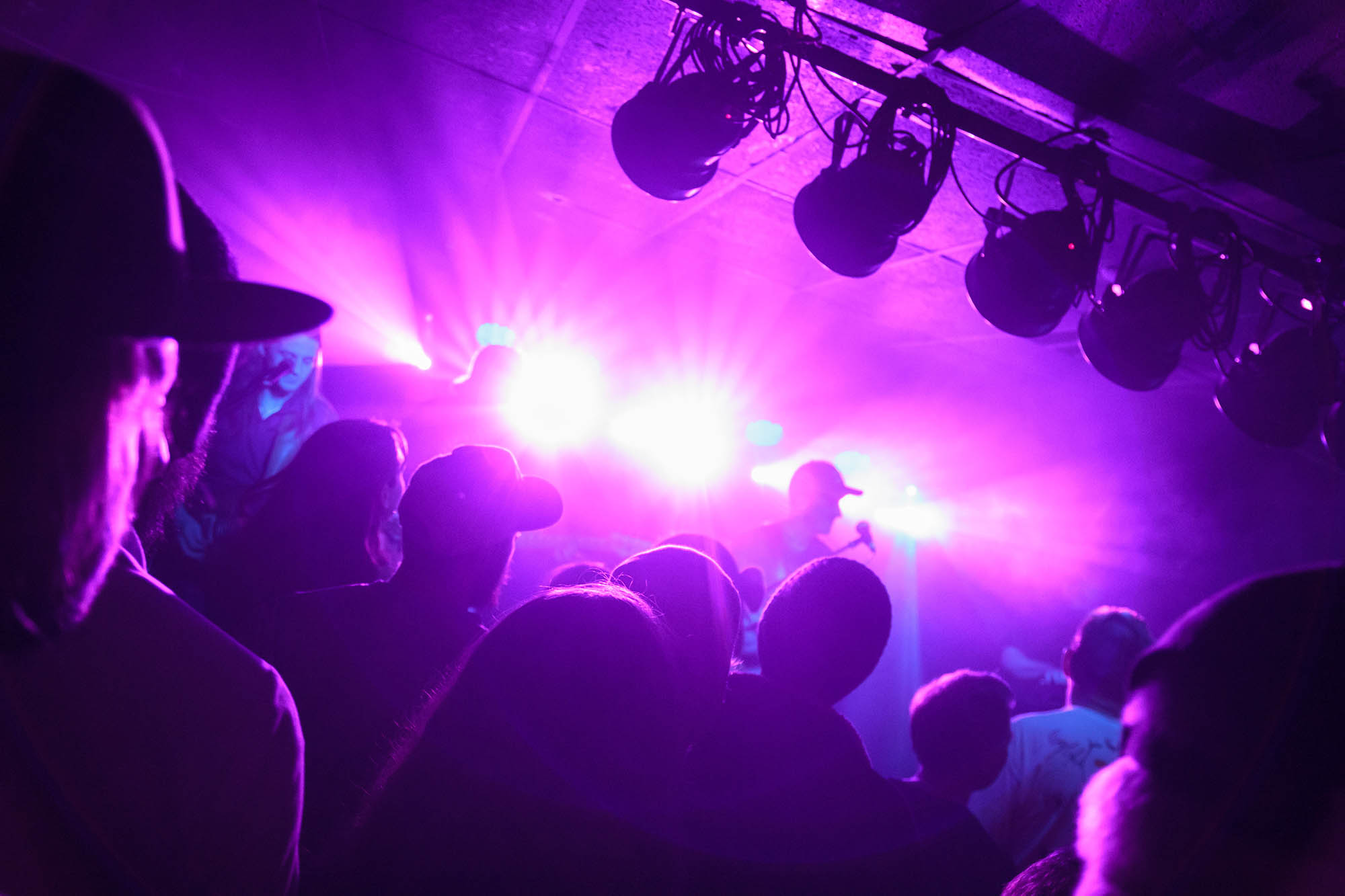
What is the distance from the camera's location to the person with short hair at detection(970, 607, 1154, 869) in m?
2.60

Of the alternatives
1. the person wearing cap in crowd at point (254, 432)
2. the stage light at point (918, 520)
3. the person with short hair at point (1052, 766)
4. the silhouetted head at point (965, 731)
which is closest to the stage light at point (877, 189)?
the silhouetted head at point (965, 731)

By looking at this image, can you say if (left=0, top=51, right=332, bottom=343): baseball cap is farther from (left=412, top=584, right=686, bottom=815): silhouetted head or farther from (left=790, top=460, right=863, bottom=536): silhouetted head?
(left=790, top=460, right=863, bottom=536): silhouetted head

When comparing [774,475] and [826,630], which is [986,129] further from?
[774,475]

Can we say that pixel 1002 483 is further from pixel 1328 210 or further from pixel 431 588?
pixel 431 588

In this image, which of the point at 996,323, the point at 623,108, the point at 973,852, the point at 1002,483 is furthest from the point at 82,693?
the point at 1002,483

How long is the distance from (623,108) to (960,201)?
1992mm

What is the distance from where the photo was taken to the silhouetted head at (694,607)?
1.37m

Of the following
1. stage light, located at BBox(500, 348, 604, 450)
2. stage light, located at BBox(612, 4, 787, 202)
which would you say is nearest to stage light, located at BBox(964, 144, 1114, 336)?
stage light, located at BBox(612, 4, 787, 202)

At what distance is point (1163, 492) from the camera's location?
18.3ft

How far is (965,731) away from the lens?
243 centimetres

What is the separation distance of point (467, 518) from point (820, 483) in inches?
138

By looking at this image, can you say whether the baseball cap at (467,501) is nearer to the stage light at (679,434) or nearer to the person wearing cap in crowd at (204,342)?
the person wearing cap in crowd at (204,342)

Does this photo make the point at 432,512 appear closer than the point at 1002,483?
Yes

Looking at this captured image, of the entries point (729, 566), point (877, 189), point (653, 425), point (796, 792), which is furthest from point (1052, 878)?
point (653, 425)
